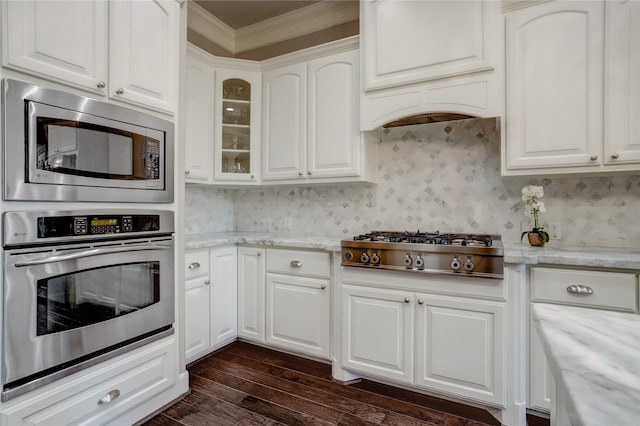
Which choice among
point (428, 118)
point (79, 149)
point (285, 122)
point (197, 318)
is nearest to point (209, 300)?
point (197, 318)

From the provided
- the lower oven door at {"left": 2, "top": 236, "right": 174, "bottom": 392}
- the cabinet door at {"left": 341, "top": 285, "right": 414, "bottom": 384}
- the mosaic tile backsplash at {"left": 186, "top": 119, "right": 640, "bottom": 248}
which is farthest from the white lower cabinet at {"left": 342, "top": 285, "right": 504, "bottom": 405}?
the lower oven door at {"left": 2, "top": 236, "right": 174, "bottom": 392}

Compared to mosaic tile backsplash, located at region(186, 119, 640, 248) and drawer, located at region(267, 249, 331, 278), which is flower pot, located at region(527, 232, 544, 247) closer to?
mosaic tile backsplash, located at region(186, 119, 640, 248)

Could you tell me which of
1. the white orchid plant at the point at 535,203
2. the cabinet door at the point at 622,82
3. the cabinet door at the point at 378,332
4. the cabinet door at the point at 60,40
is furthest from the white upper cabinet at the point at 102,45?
the cabinet door at the point at 622,82

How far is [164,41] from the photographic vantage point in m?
1.97

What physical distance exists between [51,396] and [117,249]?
68cm

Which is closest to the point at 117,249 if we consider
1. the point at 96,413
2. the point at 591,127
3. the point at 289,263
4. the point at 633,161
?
the point at 96,413

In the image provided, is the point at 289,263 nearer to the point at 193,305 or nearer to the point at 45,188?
the point at 193,305

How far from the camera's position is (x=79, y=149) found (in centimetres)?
157

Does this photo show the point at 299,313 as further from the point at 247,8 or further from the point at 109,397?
the point at 247,8

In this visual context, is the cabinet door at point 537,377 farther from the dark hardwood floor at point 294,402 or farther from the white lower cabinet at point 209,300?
the white lower cabinet at point 209,300

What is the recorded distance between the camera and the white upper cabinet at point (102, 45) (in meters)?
1.39

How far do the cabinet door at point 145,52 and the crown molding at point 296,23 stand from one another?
4.61 ft

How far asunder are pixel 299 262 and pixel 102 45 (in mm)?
1762

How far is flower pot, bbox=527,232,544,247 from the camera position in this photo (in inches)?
82.0
